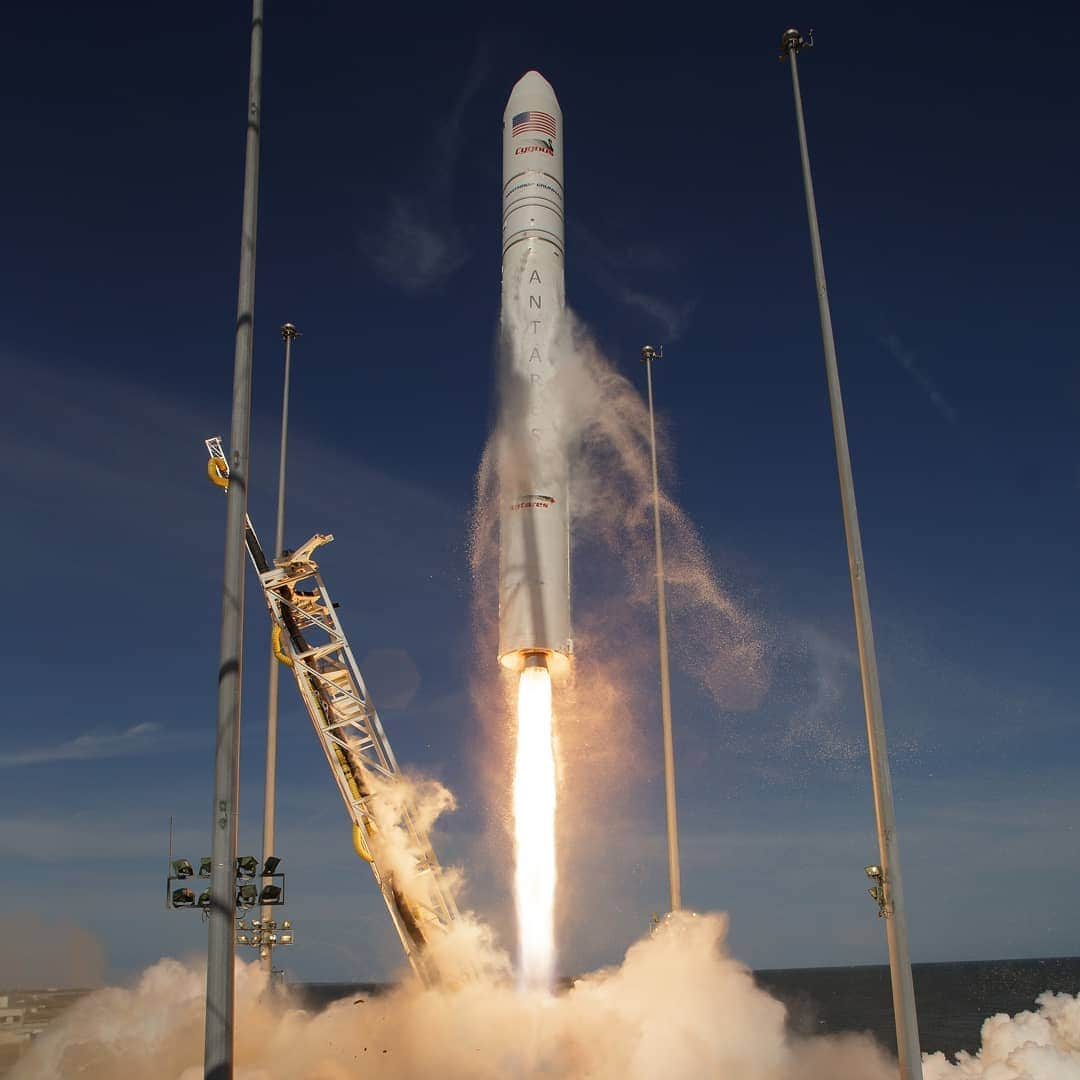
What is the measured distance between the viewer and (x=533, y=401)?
90.0 feet

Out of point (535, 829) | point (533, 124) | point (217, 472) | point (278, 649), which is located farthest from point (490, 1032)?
point (533, 124)

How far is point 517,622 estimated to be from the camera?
25.7 meters

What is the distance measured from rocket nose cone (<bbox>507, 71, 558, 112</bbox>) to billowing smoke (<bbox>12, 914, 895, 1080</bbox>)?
21.9 metres

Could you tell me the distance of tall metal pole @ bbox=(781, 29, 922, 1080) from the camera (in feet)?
55.0

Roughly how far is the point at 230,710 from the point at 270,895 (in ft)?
9.39

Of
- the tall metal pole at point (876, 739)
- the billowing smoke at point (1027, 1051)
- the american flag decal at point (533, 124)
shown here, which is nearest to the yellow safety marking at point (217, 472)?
the tall metal pole at point (876, 739)

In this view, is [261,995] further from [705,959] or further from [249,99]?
[249,99]

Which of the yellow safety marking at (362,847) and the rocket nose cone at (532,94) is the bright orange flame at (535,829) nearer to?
the yellow safety marking at (362,847)

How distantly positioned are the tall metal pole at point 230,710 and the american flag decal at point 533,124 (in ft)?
53.3

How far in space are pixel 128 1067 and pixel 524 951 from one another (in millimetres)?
9383

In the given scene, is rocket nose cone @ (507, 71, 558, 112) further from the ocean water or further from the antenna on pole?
the ocean water

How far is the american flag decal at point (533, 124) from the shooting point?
101 ft

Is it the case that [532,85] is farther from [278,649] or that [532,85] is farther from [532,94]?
[278,649]

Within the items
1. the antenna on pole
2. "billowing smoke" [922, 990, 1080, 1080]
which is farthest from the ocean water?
the antenna on pole
